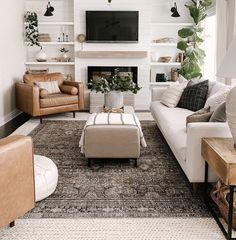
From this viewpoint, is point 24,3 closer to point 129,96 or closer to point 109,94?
point 129,96

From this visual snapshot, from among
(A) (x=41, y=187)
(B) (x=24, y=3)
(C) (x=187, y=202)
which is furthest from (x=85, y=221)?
(B) (x=24, y=3)

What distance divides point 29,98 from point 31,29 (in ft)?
6.62

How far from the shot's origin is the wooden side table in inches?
89.3

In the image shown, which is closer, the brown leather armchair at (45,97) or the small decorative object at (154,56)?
the brown leather armchair at (45,97)

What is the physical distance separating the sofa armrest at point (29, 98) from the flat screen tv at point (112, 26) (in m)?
1.92

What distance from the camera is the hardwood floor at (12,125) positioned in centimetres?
568

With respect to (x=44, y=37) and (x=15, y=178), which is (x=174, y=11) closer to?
(x=44, y=37)

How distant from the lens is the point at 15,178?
91.7 inches

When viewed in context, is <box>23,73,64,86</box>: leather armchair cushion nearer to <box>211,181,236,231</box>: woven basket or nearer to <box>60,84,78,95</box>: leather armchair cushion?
<box>60,84,78,95</box>: leather armchair cushion

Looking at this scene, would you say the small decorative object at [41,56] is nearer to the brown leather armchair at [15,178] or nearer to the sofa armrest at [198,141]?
the sofa armrest at [198,141]

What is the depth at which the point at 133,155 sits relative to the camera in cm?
383

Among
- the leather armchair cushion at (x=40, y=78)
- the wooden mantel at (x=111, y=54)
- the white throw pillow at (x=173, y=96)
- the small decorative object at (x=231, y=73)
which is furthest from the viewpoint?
the wooden mantel at (x=111, y=54)

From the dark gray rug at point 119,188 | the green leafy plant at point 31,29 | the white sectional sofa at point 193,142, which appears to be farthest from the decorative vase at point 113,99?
the green leafy plant at point 31,29

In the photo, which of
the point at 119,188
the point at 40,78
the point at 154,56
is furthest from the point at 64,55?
the point at 119,188
